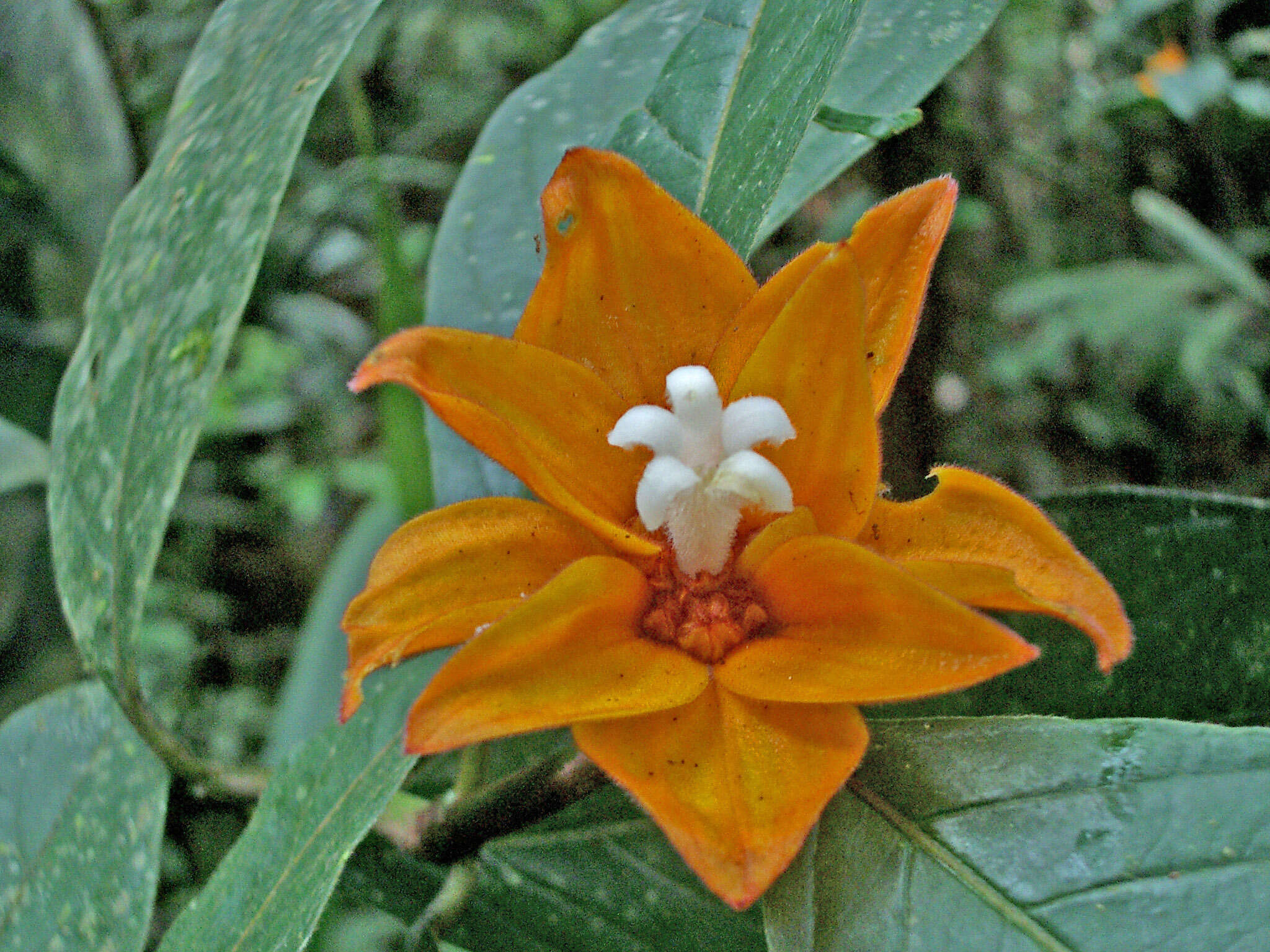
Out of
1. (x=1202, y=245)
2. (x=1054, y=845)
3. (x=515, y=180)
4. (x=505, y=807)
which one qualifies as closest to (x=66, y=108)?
(x=515, y=180)

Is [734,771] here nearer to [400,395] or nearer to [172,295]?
[172,295]

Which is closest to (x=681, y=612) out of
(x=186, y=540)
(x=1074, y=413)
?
(x=186, y=540)

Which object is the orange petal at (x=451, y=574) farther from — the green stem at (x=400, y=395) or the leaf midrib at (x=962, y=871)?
the green stem at (x=400, y=395)

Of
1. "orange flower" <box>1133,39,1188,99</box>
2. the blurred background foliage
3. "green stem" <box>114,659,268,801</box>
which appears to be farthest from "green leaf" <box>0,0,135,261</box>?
"orange flower" <box>1133,39,1188,99</box>

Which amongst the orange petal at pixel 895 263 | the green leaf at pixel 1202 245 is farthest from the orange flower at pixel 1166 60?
the orange petal at pixel 895 263

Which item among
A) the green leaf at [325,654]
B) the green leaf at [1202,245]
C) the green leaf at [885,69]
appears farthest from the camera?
the green leaf at [1202,245]

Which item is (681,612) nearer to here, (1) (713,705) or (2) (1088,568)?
(1) (713,705)

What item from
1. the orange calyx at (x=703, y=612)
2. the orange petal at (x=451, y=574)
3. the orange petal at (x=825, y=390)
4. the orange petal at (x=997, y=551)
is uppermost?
the orange petal at (x=825, y=390)
